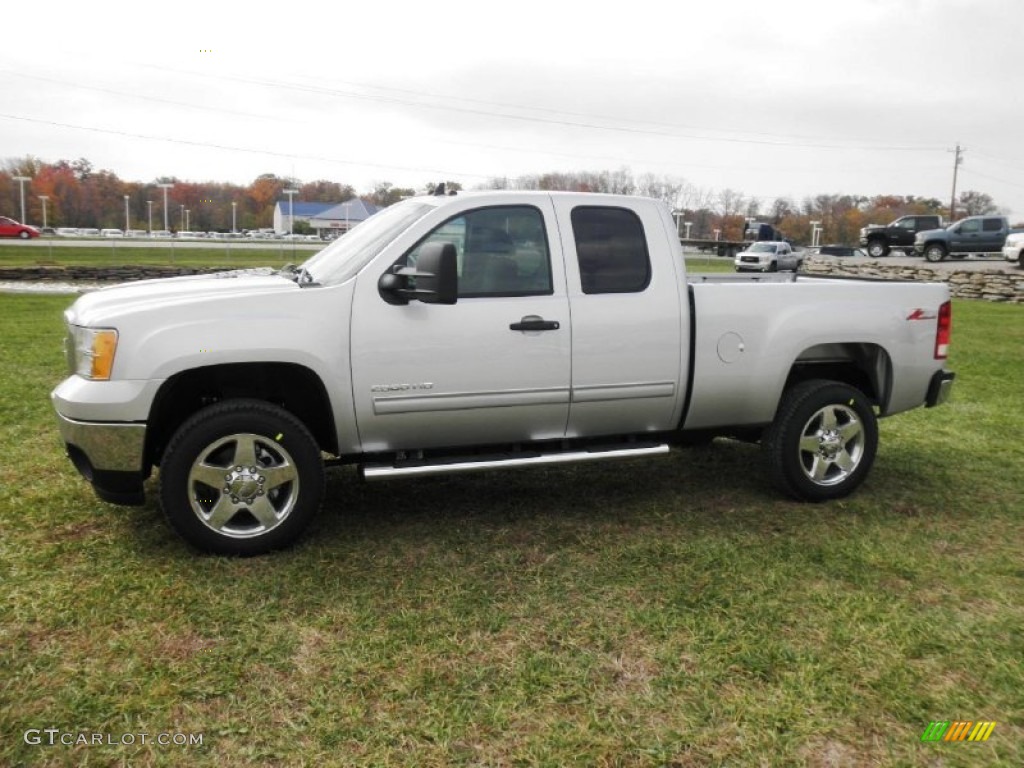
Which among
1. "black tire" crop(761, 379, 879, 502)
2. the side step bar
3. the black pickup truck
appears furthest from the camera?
the black pickup truck

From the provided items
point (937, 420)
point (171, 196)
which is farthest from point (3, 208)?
point (937, 420)

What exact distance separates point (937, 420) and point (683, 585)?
500 centimetres

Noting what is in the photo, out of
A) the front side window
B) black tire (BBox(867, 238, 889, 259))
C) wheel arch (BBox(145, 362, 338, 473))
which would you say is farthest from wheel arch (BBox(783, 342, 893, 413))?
black tire (BBox(867, 238, 889, 259))

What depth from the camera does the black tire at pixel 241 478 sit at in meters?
4.17

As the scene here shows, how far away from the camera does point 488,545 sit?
462 centimetres

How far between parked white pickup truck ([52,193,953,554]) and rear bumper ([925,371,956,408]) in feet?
0.10

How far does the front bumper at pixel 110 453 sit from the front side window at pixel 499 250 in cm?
161

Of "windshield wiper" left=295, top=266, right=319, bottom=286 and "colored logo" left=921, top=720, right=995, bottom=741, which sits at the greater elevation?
"windshield wiper" left=295, top=266, right=319, bottom=286

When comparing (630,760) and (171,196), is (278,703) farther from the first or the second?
(171,196)

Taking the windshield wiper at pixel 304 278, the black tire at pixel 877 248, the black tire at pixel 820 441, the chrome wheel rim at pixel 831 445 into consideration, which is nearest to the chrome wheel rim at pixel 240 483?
the windshield wiper at pixel 304 278

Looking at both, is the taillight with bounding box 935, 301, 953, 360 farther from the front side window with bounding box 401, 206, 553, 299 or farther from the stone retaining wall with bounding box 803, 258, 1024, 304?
the stone retaining wall with bounding box 803, 258, 1024, 304

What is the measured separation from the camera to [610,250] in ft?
16.1

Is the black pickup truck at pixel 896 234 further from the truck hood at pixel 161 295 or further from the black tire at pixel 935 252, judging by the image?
the truck hood at pixel 161 295

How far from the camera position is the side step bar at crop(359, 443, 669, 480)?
14.8 feet
